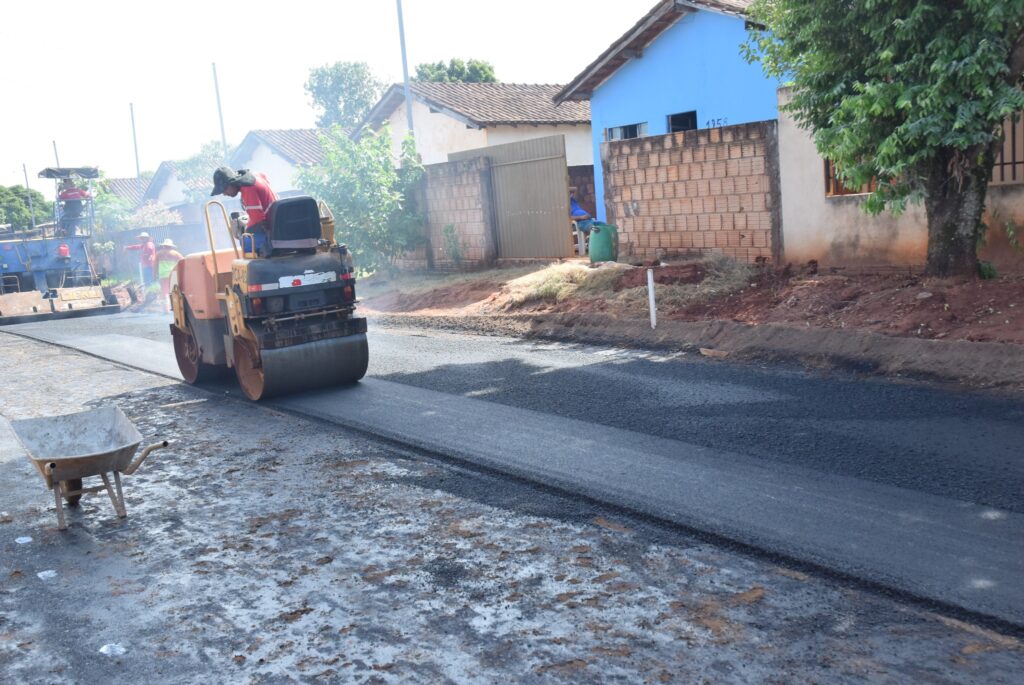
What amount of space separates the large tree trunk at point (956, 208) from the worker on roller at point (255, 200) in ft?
23.9

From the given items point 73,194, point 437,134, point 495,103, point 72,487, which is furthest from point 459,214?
point 72,487

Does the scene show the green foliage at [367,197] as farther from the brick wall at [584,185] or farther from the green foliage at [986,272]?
the green foliage at [986,272]

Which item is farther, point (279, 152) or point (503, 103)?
point (279, 152)

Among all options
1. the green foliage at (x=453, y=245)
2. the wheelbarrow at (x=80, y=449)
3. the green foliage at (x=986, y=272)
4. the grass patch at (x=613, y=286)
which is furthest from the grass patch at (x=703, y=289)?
the wheelbarrow at (x=80, y=449)

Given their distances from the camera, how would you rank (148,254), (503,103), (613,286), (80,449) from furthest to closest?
(503,103), (148,254), (613,286), (80,449)

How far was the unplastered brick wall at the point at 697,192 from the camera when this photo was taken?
49.3 ft

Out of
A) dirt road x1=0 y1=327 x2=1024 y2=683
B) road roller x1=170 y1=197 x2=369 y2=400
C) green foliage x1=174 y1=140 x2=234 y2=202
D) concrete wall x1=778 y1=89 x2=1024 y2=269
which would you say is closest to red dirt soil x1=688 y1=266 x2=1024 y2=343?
concrete wall x1=778 y1=89 x2=1024 y2=269

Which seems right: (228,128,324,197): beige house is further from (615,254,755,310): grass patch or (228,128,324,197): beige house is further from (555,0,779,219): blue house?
(615,254,755,310): grass patch

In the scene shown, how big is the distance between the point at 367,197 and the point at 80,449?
15024 mm

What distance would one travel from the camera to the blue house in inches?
799

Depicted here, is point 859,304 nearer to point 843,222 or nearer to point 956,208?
point 956,208

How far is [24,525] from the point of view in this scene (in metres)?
6.84

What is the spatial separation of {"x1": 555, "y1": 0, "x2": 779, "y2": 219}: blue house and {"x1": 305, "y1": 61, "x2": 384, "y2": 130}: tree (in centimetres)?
3391

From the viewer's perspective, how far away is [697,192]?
16.2 meters
